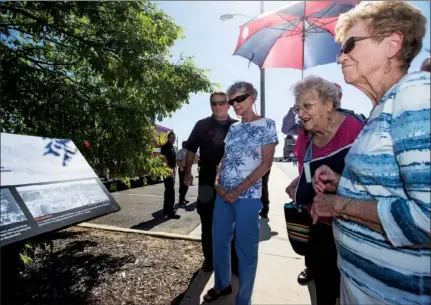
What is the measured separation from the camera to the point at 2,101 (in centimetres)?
291

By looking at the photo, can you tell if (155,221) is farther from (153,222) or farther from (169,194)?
(169,194)

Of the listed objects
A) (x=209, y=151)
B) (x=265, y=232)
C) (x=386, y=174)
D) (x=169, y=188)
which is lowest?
(x=265, y=232)

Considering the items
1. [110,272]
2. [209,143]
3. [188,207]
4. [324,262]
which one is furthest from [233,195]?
[188,207]

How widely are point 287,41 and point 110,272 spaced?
448 centimetres

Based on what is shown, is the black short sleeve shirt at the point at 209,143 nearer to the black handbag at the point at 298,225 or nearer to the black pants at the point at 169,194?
the black handbag at the point at 298,225

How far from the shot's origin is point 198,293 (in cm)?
283

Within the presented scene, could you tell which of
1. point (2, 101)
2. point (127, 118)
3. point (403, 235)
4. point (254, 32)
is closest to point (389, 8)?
point (403, 235)

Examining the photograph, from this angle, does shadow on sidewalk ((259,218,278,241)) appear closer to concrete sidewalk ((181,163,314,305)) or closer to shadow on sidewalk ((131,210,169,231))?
concrete sidewalk ((181,163,314,305))

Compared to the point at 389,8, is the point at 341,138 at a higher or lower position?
lower

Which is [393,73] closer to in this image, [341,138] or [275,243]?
[341,138]

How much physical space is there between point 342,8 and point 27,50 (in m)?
4.27

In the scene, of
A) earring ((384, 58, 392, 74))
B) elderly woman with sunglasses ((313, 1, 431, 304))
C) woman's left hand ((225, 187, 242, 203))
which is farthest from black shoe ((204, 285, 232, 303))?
earring ((384, 58, 392, 74))

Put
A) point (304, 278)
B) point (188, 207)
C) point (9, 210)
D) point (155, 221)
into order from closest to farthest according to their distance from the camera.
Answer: point (9, 210)
point (304, 278)
point (155, 221)
point (188, 207)

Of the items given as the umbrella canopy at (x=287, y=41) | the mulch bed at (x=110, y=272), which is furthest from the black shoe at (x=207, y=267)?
the umbrella canopy at (x=287, y=41)
